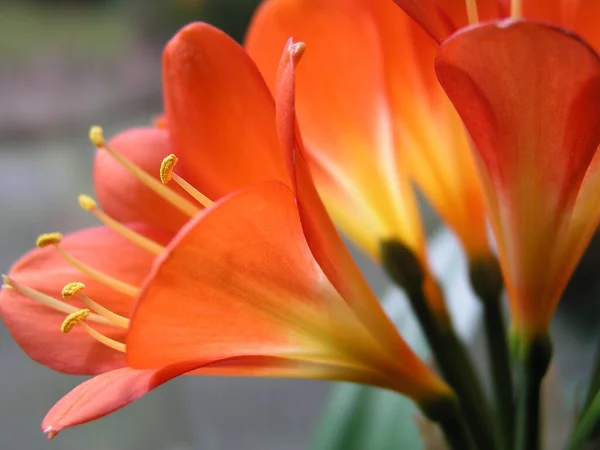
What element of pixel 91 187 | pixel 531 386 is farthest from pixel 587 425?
pixel 91 187

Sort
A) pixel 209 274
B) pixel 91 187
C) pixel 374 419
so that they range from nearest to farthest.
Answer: pixel 209 274, pixel 374 419, pixel 91 187

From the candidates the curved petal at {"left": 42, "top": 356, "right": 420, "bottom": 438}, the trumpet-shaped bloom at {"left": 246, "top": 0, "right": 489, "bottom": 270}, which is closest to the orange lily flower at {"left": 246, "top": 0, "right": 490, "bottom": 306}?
the trumpet-shaped bloom at {"left": 246, "top": 0, "right": 489, "bottom": 270}

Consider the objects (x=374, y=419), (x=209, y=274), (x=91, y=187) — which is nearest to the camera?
(x=209, y=274)

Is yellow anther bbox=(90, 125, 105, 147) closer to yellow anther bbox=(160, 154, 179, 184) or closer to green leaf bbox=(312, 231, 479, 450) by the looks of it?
yellow anther bbox=(160, 154, 179, 184)

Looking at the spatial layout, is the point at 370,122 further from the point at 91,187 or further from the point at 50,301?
the point at 91,187

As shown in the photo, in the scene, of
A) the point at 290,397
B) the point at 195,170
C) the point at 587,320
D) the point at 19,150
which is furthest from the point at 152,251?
the point at 19,150

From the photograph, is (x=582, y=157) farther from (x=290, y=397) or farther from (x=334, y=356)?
(x=290, y=397)

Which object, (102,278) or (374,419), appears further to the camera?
(374,419)
